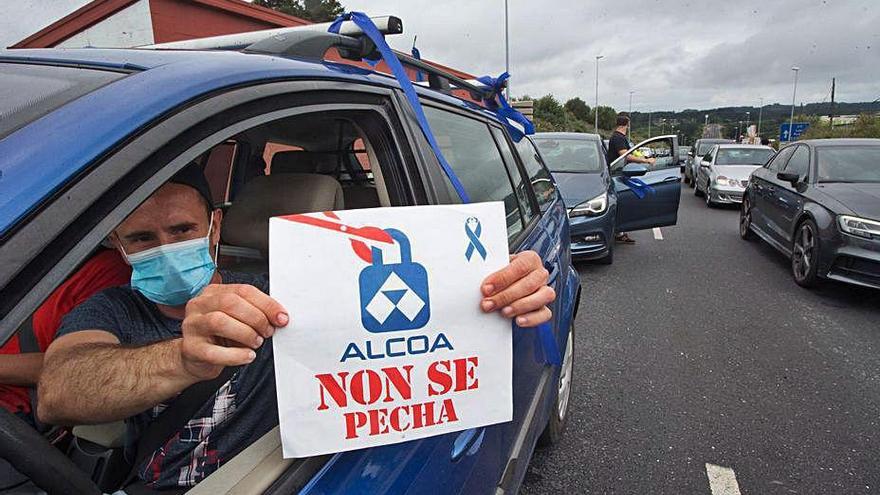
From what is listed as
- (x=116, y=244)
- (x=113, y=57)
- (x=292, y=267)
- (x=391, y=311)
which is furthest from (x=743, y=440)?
(x=113, y=57)

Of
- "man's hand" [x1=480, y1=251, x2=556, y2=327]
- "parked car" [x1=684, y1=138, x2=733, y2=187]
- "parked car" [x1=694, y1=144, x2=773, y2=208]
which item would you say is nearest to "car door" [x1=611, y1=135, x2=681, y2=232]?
"parked car" [x1=694, y1=144, x2=773, y2=208]

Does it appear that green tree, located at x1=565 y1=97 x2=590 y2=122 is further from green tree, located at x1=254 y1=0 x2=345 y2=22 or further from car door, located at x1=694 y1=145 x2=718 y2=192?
car door, located at x1=694 y1=145 x2=718 y2=192

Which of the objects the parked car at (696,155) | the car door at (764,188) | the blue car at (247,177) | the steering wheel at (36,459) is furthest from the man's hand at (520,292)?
the parked car at (696,155)

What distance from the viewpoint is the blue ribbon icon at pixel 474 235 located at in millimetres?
967

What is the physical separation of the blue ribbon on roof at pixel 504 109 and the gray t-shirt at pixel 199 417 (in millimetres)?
Answer: 1667

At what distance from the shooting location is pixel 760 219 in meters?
6.71

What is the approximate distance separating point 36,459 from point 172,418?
42 centimetres

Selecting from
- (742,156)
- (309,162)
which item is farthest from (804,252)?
(742,156)

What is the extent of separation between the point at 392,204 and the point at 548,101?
5127 centimetres

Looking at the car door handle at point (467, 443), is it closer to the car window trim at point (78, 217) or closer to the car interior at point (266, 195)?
the car interior at point (266, 195)

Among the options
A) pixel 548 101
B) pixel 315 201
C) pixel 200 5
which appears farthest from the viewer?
pixel 548 101

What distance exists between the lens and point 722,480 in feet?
7.71

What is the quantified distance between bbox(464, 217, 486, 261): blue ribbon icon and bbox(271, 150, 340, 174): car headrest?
114 cm

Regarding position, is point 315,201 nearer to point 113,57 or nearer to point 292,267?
point 113,57
